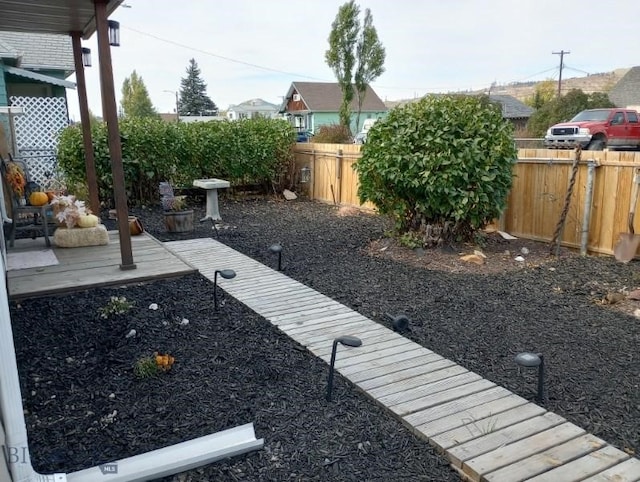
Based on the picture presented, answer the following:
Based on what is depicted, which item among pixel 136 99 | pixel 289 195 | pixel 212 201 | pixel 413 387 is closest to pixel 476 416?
pixel 413 387

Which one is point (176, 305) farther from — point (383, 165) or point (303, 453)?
point (383, 165)

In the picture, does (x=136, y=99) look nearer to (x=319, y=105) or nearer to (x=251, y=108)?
(x=251, y=108)

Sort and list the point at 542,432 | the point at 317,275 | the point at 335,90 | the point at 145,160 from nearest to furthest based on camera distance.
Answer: the point at 542,432 < the point at 317,275 < the point at 145,160 < the point at 335,90

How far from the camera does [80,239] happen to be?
5508mm

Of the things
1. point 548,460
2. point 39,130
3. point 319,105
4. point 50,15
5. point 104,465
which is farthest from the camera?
point 319,105

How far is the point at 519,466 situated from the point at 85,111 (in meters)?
5.94

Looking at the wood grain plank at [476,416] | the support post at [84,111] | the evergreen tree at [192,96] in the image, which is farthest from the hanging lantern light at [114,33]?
the evergreen tree at [192,96]

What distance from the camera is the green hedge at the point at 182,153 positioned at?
906 centimetres

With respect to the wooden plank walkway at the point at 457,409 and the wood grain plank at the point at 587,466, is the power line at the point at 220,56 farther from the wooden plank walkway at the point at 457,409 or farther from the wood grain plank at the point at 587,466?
the wood grain plank at the point at 587,466

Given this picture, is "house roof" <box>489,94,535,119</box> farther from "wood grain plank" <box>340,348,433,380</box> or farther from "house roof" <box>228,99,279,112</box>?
"wood grain plank" <box>340,348,433,380</box>

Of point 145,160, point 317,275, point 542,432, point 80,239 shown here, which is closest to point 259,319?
point 317,275

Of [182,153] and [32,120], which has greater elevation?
[32,120]

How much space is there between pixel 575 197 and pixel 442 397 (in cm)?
435

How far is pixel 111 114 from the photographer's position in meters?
4.19
